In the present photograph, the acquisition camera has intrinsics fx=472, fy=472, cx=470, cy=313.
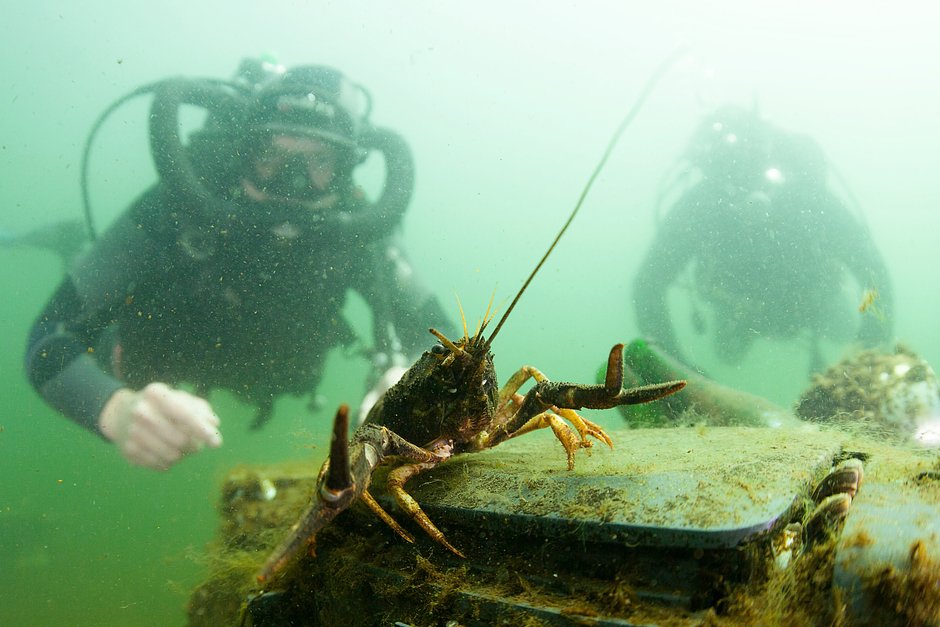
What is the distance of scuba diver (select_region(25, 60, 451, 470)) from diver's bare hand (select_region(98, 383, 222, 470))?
2 centimetres

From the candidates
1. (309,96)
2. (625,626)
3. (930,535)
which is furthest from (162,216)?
(930,535)

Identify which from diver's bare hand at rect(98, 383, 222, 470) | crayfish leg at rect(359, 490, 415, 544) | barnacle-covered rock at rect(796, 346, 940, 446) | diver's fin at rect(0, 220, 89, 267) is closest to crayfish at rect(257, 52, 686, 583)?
crayfish leg at rect(359, 490, 415, 544)

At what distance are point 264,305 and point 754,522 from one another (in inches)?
211

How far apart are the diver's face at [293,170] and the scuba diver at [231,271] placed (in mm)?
17

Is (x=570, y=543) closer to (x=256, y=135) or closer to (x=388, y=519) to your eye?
(x=388, y=519)

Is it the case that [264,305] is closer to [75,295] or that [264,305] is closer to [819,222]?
[75,295]

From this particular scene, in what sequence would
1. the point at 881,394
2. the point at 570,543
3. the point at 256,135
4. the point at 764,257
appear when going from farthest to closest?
the point at 764,257
the point at 256,135
the point at 881,394
the point at 570,543

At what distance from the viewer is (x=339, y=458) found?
63.1 inches

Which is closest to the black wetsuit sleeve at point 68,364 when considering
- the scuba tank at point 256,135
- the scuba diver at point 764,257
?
the scuba tank at point 256,135

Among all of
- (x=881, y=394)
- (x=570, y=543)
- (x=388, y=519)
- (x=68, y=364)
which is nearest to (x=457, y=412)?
(x=388, y=519)

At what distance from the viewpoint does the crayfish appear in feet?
6.83

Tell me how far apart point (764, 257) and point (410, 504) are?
8215mm

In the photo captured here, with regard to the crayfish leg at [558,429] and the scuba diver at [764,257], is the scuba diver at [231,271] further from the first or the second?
the scuba diver at [764,257]

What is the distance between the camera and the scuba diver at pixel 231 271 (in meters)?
4.87
